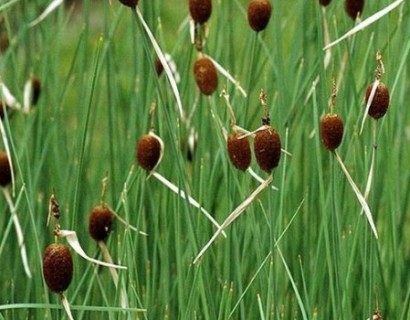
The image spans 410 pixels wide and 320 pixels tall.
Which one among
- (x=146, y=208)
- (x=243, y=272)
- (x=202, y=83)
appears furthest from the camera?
(x=146, y=208)

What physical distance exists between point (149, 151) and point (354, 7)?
0.41 m

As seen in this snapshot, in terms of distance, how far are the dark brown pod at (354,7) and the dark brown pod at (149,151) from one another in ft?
1.25

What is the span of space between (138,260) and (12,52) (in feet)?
1.42

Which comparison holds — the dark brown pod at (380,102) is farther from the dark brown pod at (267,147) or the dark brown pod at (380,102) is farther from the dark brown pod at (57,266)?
the dark brown pod at (57,266)

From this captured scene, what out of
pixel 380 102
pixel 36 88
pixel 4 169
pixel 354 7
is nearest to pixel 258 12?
pixel 354 7

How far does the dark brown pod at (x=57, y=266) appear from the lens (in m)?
1.21

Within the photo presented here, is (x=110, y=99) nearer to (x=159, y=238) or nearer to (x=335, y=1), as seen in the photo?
(x=159, y=238)

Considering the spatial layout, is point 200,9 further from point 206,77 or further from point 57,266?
point 57,266

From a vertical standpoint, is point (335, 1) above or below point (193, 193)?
above

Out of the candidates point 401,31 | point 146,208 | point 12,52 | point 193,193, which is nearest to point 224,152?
point 193,193

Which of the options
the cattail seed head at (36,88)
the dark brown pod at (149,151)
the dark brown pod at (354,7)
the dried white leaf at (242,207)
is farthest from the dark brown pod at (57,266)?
the cattail seed head at (36,88)

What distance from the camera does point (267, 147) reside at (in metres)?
1.19

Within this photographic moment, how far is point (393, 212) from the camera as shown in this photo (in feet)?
5.26

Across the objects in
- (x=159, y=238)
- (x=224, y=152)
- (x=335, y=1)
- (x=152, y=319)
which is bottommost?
(x=152, y=319)
